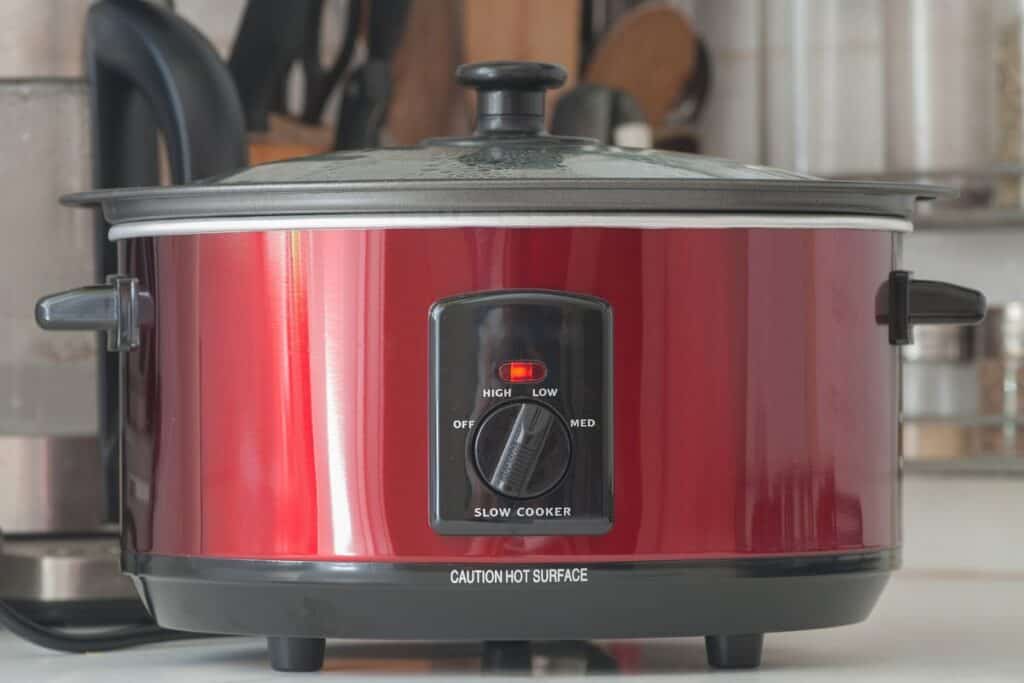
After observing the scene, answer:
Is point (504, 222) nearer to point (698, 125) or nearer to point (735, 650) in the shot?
point (735, 650)

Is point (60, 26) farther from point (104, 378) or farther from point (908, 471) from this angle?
point (908, 471)

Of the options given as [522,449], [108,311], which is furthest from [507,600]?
[108,311]

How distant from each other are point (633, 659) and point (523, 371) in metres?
0.14

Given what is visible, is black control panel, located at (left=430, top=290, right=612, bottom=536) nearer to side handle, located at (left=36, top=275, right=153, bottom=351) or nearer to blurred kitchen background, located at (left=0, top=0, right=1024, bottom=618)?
side handle, located at (left=36, top=275, right=153, bottom=351)

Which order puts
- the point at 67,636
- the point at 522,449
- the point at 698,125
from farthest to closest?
1. the point at 698,125
2. the point at 67,636
3. the point at 522,449

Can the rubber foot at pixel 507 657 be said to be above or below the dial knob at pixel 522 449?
below

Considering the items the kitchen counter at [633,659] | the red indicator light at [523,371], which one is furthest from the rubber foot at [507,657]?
the red indicator light at [523,371]

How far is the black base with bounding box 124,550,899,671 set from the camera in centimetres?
58

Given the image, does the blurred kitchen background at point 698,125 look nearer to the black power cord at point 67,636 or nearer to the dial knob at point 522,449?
the black power cord at point 67,636

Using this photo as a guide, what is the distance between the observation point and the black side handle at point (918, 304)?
64cm

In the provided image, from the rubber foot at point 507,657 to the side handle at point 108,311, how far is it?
17cm

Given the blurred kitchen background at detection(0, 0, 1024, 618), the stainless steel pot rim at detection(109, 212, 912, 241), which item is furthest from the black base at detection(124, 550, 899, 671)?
the blurred kitchen background at detection(0, 0, 1024, 618)

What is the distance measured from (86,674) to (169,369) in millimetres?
115

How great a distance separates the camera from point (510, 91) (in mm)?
664
